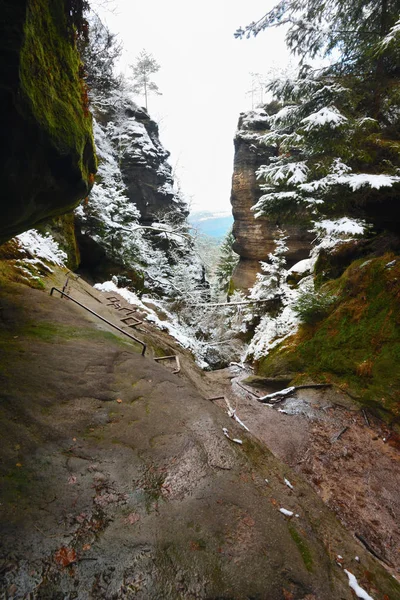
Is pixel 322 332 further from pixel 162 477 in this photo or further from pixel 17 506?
pixel 17 506

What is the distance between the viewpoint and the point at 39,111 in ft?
9.18

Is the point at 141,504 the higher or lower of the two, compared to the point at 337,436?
lower

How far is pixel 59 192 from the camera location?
412 centimetres

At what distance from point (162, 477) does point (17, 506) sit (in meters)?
1.25

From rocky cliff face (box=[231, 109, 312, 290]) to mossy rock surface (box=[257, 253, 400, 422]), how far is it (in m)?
14.4

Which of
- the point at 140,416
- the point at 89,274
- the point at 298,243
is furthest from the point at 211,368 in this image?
the point at 298,243

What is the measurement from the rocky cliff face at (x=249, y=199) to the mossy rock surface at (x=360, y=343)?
47.3 ft

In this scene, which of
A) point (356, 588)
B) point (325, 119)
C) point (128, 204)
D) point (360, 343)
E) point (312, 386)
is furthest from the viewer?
point (128, 204)

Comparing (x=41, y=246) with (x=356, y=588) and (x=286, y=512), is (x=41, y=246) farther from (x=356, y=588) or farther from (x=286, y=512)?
(x=356, y=588)

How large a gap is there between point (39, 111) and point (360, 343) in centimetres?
805

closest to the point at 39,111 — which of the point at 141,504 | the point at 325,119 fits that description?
the point at 141,504

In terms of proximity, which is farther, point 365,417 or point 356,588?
point 365,417

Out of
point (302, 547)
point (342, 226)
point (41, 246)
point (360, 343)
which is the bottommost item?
point (302, 547)

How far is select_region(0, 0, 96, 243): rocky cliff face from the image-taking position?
229 centimetres
